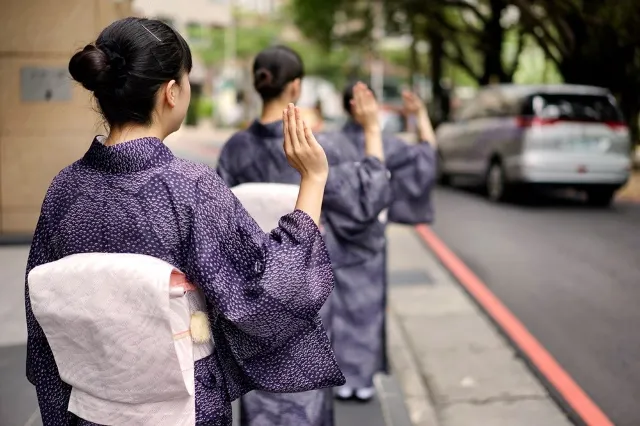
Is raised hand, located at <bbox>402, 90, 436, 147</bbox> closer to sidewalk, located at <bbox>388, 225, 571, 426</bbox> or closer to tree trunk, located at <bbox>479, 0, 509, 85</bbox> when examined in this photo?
sidewalk, located at <bbox>388, 225, 571, 426</bbox>

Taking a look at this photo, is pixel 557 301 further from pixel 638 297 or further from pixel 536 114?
pixel 536 114

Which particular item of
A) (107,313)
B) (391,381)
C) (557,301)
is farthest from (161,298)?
(557,301)

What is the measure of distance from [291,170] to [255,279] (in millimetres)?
1329

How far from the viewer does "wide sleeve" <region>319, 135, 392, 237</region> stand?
3.10 meters

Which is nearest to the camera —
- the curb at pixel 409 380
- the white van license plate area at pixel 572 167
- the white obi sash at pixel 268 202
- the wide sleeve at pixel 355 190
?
the white obi sash at pixel 268 202

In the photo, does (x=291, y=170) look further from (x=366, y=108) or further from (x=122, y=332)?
(x=122, y=332)

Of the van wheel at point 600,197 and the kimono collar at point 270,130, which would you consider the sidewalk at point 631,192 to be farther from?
the kimono collar at point 270,130

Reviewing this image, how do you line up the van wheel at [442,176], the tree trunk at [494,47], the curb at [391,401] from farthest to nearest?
the tree trunk at [494,47], the van wheel at [442,176], the curb at [391,401]

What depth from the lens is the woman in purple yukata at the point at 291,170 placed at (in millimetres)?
2863

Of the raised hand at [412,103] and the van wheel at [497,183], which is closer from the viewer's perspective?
the raised hand at [412,103]

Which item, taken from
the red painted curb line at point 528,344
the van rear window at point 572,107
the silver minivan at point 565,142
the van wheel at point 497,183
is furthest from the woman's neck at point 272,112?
the van wheel at point 497,183

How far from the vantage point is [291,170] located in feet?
9.67

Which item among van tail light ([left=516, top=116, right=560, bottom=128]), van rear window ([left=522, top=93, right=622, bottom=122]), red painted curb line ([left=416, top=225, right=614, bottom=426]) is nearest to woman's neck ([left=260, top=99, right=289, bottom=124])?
red painted curb line ([left=416, top=225, right=614, bottom=426])

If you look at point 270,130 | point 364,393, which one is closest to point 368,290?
point 364,393
